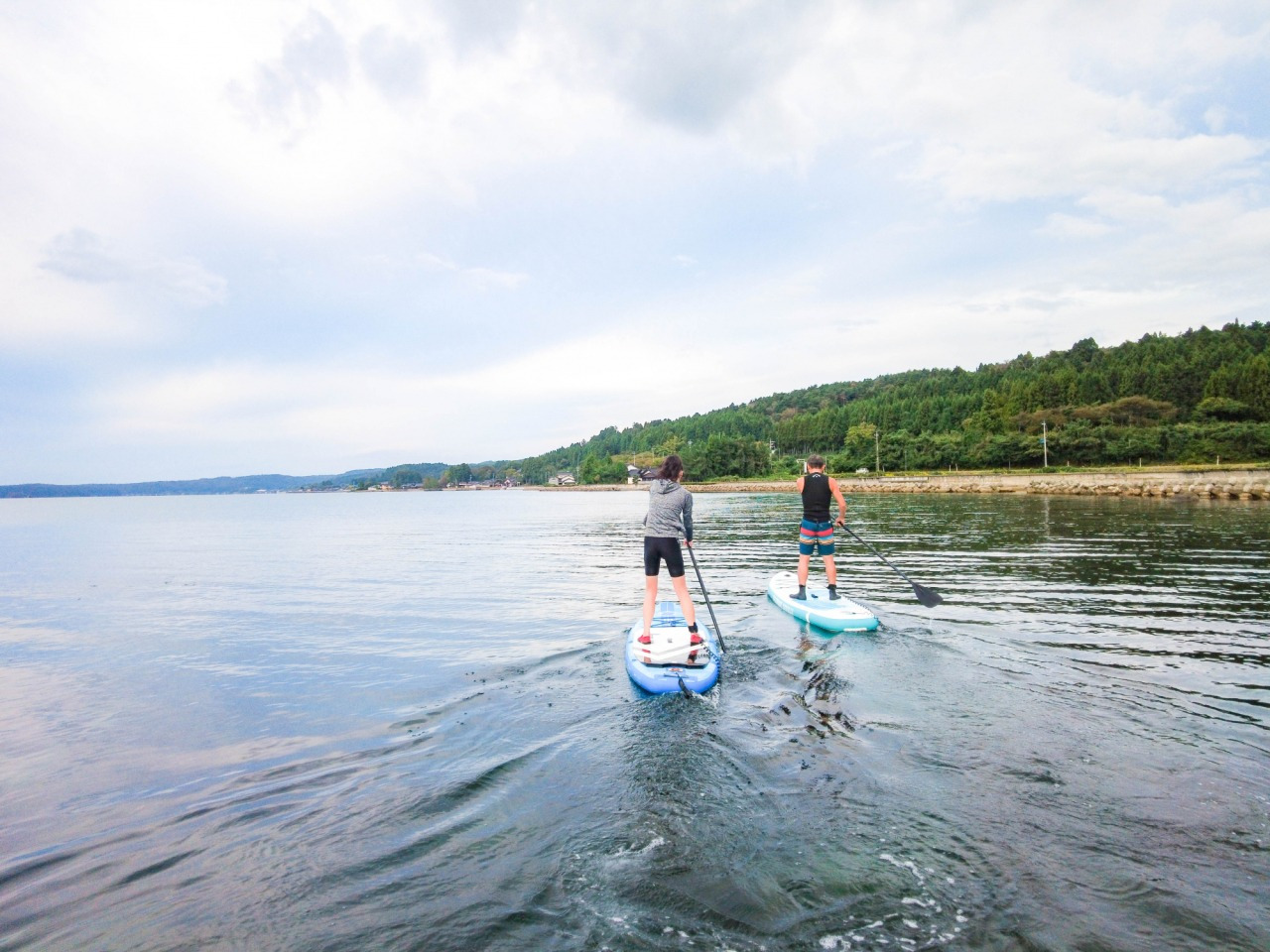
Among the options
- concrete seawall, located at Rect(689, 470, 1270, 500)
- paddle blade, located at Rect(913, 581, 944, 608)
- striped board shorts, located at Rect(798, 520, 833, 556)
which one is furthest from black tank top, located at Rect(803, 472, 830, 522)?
concrete seawall, located at Rect(689, 470, 1270, 500)

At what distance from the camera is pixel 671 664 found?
8789 millimetres

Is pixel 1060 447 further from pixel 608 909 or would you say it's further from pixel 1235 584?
pixel 608 909

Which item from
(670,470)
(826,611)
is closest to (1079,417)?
(826,611)

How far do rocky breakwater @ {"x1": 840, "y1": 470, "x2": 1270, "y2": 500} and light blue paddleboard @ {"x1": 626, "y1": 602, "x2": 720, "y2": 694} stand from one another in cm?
5548

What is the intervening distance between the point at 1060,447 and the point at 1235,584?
90587mm

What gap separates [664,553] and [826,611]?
4209mm

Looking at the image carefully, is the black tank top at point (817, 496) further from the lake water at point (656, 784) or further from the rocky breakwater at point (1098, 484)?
the rocky breakwater at point (1098, 484)

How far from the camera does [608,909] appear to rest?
13.6ft

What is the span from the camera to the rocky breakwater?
159 feet

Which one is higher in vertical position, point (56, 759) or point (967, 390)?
point (967, 390)

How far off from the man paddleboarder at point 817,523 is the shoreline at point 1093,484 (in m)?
50.6

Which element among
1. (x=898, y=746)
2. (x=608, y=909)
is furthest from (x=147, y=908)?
(x=898, y=746)

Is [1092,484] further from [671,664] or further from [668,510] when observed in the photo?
[671,664]

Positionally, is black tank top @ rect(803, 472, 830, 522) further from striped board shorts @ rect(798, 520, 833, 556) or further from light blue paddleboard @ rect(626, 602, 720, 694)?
light blue paddleboard @ rect(626, 602, 720, 694)
